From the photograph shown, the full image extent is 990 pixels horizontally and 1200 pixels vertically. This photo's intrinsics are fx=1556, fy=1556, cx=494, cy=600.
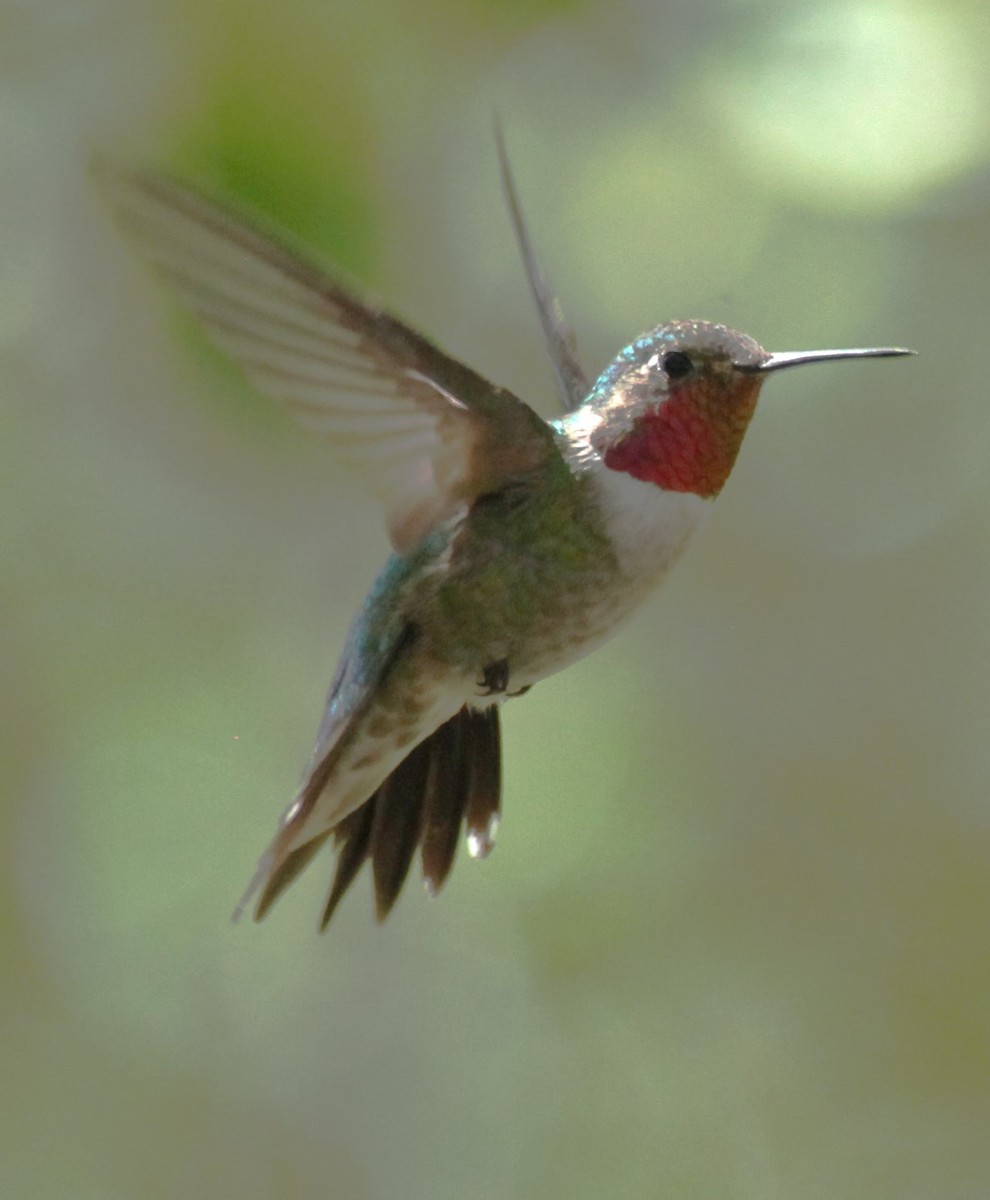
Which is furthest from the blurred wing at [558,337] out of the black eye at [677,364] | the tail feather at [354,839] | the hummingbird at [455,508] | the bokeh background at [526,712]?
the bokeh background at [526,712]

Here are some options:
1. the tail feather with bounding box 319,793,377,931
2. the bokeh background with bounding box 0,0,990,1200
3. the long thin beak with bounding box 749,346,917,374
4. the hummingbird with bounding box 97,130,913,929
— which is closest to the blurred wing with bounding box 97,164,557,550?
the hummingbird with bounding box 97,130,913,929

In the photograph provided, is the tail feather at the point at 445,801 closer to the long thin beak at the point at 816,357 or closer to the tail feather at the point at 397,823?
the tail feather at the point at 397,823

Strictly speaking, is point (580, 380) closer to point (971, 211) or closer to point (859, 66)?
point (859, 66)

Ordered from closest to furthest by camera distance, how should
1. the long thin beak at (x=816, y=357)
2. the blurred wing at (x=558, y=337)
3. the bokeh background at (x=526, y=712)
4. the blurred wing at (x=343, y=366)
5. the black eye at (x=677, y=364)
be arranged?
the blurred wing at (x=343, y=366) < the long thin beak at (x=816, y=357) < the black eye at (x=677, y=364) < the blurred wing at (x=558, y=337) < the bokeh background at (x=526, y=712)

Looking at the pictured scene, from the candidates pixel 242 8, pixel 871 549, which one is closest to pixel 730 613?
pixel 871 549

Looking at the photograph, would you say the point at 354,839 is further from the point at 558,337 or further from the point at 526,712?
the point at 526,712

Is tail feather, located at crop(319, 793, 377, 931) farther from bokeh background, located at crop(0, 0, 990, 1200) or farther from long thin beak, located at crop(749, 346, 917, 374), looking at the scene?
bokeh background, located at crop(0, 0, 990, 1200)
